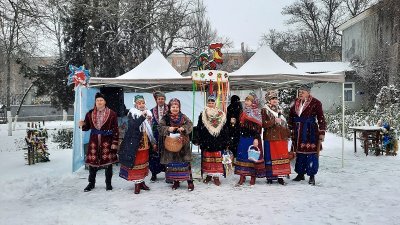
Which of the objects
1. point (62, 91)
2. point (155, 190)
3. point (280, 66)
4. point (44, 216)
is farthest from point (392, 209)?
point (62, 91)

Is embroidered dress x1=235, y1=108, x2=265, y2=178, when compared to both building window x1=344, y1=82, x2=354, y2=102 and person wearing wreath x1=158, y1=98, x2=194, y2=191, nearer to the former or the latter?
person wearing wreath x1=158, y1=98, x2=194, y2=191

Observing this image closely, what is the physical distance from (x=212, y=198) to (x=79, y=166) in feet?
12.0

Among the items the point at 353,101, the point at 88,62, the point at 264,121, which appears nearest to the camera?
the point at 264,121

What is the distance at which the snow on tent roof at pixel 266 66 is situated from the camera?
7.83 meters

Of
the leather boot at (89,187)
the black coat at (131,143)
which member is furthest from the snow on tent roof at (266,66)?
the leather boot at (89,187)

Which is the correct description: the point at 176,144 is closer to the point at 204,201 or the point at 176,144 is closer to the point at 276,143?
the point at 204,201

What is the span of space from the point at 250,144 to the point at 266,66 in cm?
246

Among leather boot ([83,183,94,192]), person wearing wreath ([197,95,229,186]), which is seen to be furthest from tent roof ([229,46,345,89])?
leather boot ([83,183,94,192])

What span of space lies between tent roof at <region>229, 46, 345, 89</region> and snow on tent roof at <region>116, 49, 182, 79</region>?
1.40m

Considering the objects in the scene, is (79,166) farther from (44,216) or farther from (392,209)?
(392,209)

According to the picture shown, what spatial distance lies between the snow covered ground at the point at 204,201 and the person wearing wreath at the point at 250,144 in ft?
0.94

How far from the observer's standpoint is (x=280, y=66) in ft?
26.4

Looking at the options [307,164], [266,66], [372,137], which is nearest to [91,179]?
[307,164]

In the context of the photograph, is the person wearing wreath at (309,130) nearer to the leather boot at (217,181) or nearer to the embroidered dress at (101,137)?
the leather boot at (217,181)
